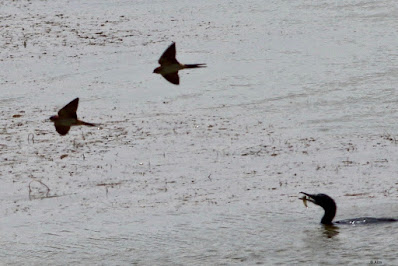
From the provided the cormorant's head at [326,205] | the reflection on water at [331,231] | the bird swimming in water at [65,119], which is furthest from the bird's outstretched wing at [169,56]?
the cormorant's head at [326,205]

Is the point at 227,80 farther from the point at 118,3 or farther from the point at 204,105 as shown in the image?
the point at 118,3

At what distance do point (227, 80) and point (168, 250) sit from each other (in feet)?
42.0

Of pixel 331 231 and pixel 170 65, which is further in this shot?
pixel 331 231

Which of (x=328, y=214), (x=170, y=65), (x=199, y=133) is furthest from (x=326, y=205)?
(x=199, y=133)

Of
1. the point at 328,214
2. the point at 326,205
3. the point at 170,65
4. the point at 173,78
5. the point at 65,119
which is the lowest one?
the point at 328,214

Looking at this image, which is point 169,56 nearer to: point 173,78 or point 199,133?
point 173,78

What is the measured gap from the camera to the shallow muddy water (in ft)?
58.1

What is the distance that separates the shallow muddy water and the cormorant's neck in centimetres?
17

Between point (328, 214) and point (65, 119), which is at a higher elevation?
point (65, 119)

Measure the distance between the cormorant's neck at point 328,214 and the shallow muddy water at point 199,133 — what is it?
173mm

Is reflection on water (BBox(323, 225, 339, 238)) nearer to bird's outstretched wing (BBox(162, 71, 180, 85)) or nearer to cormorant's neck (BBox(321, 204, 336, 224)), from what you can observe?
cormorant's neck (BBox(321, 204, 336, 224))

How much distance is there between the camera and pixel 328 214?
59.4 ft

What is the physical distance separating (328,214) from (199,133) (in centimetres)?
702

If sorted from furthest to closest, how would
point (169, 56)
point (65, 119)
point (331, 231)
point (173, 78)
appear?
1. point (331, 231)
2. point (65, 119)
3. point (169, 56)
4. point (173, 78)
